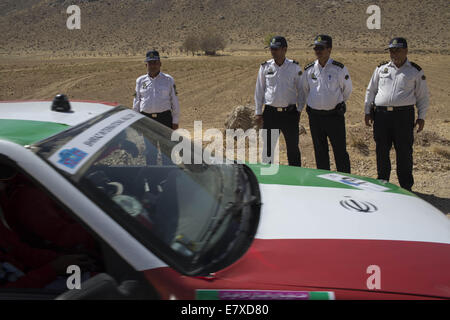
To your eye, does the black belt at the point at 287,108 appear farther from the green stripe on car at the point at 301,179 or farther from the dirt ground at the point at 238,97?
the green stripe on car at the point at 301,179

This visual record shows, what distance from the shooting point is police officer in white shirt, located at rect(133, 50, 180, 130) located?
19.4 feet

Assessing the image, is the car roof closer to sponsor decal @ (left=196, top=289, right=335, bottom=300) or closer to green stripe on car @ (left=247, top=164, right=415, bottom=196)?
sponsor decal @ (left=196, top=289, right=335, bottom=300)

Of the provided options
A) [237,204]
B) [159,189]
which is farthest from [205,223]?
[159,189]

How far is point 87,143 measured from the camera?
198cm

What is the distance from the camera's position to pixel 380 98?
5176 millimetres

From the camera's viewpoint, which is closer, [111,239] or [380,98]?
[111,239]

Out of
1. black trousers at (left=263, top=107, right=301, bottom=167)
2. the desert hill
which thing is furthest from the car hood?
the desert hill

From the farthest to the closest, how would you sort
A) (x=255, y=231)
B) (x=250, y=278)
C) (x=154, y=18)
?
(x=154, y=18) < (x=255, y=231) < (x=250, y=278)

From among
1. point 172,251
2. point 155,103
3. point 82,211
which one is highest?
point 155,103

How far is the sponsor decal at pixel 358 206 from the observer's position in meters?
2.36

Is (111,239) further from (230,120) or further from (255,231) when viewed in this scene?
(230,120)
